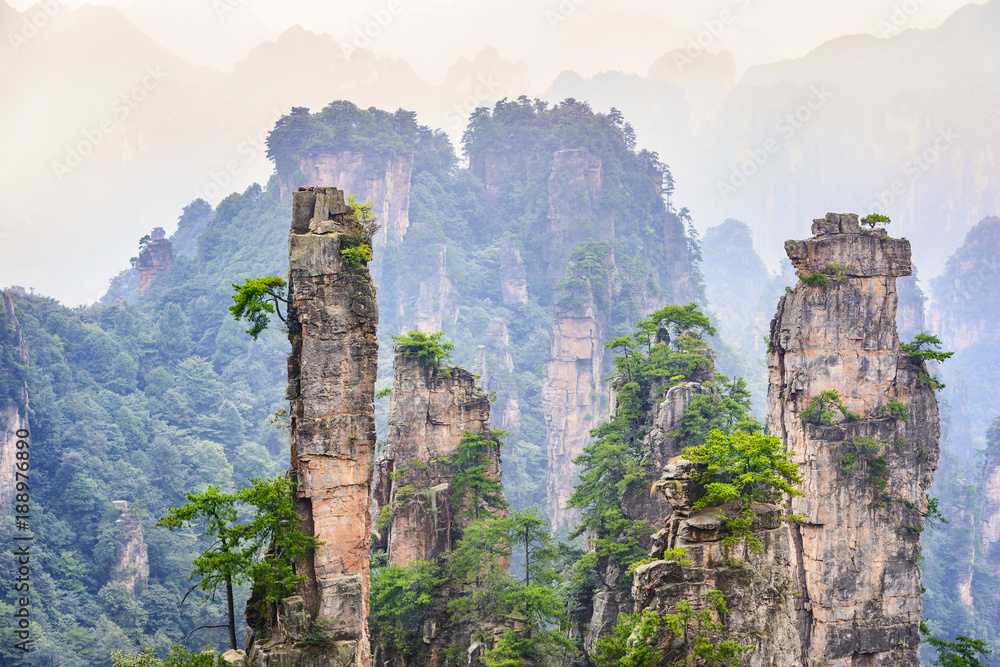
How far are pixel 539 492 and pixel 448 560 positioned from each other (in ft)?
139

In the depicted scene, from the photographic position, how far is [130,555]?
163 feet

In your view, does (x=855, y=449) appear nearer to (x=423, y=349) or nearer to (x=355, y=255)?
(x=423, y=349)

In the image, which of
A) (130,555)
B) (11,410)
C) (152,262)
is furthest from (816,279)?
(152,262)

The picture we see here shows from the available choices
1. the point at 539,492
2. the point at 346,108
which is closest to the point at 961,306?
the point at 539,492

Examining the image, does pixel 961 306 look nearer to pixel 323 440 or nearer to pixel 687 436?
pixel 687 436

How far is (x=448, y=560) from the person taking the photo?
30922 mm

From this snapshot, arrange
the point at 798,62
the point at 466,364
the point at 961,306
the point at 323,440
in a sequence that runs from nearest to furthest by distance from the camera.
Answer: the point at 323,440 < the point at 466,364 < the point at 961,306 < the point at 798,62

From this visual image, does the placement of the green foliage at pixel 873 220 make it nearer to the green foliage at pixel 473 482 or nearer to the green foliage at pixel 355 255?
the green foliage at pixel 473 482

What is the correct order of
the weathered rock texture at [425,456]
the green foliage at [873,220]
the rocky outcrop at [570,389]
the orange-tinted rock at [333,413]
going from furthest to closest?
the rocky outcrop at [570,389], the weathered rock texture at [425,456], the green foliage at [873,220], the orange-tinted rock at [333,413]

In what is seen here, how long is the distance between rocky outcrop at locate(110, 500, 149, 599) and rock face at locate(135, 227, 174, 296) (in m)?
41.4
